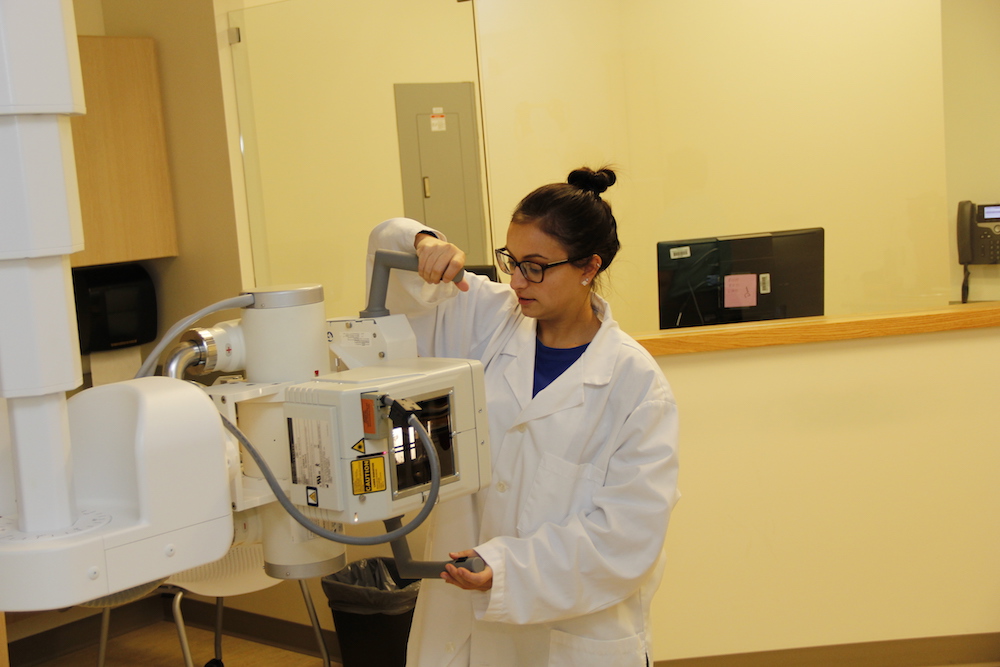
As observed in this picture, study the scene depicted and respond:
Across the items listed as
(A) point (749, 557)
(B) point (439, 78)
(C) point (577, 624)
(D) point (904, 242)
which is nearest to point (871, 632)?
(A) point (749, 557)

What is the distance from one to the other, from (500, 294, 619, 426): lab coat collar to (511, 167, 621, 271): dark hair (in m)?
0.13

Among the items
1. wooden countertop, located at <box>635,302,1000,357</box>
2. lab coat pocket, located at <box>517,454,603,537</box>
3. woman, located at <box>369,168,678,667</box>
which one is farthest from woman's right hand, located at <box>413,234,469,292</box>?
wooden countertop, located at <box>635,302,1000,357</box>

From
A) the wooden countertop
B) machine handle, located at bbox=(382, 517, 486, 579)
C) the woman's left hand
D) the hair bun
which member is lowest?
the woman's left hand

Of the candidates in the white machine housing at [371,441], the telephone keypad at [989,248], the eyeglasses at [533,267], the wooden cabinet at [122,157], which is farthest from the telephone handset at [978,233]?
the wooden cabinet at [122,157]

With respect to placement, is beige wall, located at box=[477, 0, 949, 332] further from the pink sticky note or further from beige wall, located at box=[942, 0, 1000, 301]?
the pink sticky note

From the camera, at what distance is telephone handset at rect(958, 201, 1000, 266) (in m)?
2.68

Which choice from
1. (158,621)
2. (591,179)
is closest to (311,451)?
(591,179)

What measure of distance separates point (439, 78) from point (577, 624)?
6.23ft

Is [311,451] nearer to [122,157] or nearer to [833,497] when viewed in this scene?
[833,497]

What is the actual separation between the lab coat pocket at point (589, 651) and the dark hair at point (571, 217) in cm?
64

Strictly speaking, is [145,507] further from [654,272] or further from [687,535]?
[654,272]

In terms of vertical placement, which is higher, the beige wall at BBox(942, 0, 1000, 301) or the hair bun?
the beige wall at BBox(942, 0, 1000, 301)

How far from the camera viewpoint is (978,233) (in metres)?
2.74

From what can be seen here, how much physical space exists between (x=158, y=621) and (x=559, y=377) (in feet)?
8.02
